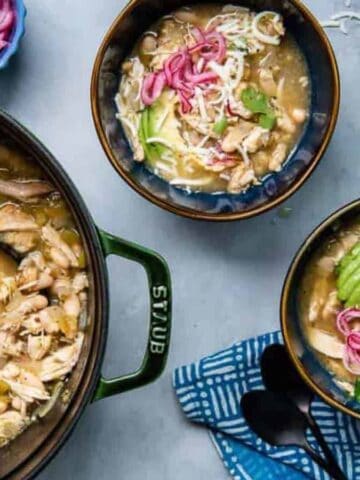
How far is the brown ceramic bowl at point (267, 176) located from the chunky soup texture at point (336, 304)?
0.53 feet

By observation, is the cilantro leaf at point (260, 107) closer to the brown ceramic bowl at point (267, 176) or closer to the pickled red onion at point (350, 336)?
the brown ceramic bowl at point (267, 176)

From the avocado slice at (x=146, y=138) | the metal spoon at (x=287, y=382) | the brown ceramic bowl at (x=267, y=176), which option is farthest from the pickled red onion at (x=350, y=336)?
the avocado slice at (x=146, y=138)

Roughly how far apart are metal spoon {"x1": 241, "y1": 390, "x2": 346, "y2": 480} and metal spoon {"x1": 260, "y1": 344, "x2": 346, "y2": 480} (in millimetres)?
12

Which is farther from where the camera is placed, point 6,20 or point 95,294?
point 6,20

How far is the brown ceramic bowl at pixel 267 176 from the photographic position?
100 inches

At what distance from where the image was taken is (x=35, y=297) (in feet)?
8.26

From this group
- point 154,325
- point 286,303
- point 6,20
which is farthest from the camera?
point 6,20

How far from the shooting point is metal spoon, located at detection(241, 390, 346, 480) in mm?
2643

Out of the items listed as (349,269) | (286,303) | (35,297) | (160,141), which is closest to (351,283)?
(349,269)

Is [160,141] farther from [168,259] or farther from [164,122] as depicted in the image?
[168,259]

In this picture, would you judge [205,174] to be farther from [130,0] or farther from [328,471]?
[328,471]

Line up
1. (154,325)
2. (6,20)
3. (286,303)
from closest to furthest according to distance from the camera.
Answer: (154,325) < (286,303) < (6,20)

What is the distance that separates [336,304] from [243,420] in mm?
319

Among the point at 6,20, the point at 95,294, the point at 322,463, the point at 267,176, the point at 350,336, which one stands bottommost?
the point at 322,463
